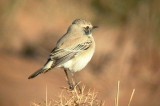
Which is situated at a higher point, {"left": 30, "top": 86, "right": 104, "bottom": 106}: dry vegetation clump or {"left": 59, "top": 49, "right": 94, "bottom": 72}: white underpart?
{"left": 59, "top": 49, "right": 94, "bottom": 72}: white underpart

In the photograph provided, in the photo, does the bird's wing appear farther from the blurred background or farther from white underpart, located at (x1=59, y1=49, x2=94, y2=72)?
the blurred background

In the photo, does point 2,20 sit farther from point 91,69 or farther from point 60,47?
point 60,47

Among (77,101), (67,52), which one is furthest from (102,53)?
(77,101)

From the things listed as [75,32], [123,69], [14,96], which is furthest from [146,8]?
[75,32]

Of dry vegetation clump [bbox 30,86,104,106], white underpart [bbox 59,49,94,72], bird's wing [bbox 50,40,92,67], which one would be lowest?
dry vegetation clump [bbox 30,86,104,106]

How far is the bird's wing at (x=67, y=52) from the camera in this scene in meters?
8.67

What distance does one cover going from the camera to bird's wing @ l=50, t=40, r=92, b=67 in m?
8.67

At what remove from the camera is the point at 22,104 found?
14773mm

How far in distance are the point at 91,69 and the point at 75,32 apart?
824cm

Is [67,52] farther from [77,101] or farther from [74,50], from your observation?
[77,101]

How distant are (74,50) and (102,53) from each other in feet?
31.6

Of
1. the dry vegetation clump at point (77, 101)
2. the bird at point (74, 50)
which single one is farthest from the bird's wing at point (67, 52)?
the dry vegetation clump at point (77, 101)

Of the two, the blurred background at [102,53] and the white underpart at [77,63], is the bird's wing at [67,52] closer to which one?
the white underpart at [77,63]

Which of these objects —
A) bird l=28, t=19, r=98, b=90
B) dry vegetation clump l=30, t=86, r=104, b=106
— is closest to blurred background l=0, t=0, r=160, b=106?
bird l=28, t=19, r=98, b=90
